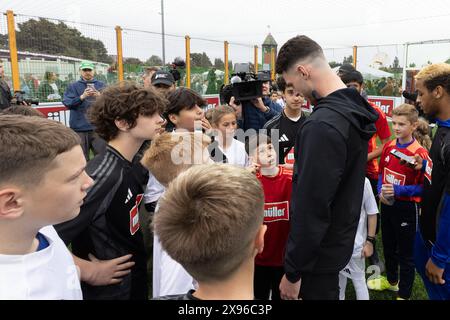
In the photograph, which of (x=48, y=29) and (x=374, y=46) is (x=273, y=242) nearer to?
(x=48, y=29)

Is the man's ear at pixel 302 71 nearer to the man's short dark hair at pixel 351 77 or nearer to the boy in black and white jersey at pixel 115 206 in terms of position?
the boy in black and white jersey at pixel 115 206

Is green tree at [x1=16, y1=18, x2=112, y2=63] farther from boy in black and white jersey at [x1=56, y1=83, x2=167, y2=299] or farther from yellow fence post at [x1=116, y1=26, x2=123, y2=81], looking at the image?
boy in black and white jersey at [x1=56, y1=83, x2=167, y2=299]

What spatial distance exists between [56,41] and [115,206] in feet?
22.9

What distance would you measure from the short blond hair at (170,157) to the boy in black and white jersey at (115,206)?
5.7 inches

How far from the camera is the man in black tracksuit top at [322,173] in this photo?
1.70m

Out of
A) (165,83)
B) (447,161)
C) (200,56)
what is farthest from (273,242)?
(200,56)

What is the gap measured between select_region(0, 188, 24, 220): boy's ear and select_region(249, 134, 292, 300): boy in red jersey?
1.68 m

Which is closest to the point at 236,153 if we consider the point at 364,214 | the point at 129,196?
the point at 364,214

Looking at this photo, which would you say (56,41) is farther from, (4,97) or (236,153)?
(236,153)

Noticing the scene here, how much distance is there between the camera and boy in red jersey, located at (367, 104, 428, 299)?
3.09 metres

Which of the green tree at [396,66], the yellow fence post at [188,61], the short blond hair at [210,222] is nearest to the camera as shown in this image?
the short blond hair at [210,222]

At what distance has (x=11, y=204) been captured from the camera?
1.10 m

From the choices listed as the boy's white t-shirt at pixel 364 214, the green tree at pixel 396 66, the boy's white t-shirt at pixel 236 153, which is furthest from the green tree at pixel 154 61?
the green tree at pixel 396 66

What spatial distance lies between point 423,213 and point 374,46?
573 inches
